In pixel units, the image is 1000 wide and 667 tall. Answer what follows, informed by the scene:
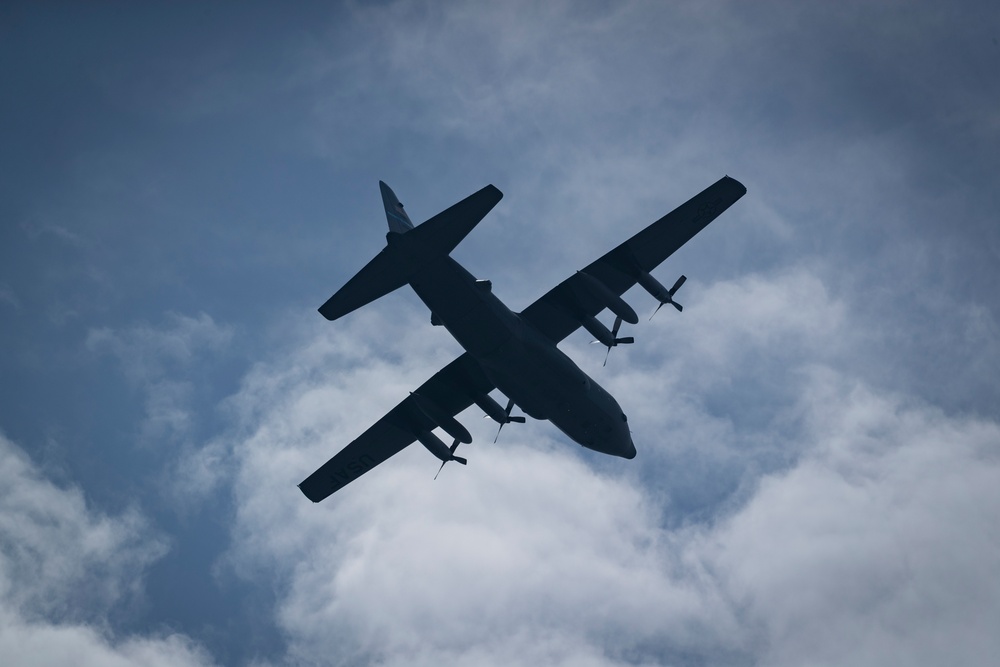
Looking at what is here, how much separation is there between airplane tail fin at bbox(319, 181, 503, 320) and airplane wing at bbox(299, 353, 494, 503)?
7272 mm

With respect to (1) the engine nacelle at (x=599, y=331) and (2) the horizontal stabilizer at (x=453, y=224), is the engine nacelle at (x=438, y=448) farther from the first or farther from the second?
(2) the horizontal stabilizer at (x=453, y=224)

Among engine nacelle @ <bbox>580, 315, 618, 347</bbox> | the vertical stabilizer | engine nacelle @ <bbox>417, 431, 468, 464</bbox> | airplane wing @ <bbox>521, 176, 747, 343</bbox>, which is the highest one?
the vertical stabilizer

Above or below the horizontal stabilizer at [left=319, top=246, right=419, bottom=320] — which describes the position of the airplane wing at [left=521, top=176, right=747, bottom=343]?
above

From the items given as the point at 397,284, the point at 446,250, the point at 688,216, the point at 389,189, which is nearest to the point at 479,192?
the point at 446,250

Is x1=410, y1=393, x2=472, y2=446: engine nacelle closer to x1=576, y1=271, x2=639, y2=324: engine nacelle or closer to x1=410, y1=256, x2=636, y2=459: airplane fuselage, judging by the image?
x1=410, y1=256, x2=636, y2=459: airplane fuselage

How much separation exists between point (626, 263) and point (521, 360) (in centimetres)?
583

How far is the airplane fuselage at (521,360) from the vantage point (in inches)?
1192

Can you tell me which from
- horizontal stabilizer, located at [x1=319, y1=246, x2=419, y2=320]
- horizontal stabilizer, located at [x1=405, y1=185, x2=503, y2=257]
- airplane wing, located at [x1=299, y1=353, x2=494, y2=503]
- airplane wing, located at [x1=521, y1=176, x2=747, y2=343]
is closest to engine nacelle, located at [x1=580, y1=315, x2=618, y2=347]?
airplane wing, located at [x1=521, y1=176, x2=747, y2=343]

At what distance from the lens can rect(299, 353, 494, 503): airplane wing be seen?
36656 mm

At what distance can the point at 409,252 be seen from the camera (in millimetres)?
29312

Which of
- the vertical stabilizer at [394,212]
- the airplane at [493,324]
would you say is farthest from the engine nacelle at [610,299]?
the vertical stabilizer at [394,212]

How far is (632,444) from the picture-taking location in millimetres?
36562

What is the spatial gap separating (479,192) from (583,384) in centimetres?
950

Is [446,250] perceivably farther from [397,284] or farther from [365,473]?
[365,473]
